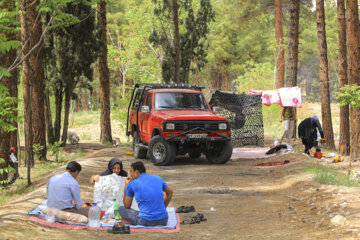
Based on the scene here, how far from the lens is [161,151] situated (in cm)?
1447

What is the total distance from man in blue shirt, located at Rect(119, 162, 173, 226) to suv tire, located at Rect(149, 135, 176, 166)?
21.2 feet

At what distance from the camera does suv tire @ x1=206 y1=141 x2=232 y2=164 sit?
14.9 metres

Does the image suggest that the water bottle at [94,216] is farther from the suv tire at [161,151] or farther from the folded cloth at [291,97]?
the folded cloth at [291,97]

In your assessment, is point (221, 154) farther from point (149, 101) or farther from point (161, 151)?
point (149, 101)

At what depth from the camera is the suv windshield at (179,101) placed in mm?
15312

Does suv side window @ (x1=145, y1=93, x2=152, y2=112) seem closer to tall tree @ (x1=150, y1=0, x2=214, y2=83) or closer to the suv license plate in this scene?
the suv license plate

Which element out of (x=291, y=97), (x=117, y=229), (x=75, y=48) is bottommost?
(x=117, y=229)

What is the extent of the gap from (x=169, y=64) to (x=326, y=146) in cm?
975

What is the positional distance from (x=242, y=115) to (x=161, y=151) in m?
5.73

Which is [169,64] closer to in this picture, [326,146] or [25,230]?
[326,146]

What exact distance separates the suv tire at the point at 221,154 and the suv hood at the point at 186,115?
2.89ft

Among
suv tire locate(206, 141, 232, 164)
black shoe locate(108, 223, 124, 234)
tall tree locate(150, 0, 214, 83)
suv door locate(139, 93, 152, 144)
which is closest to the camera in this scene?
black shoe locate(108, 223, 124, 234)

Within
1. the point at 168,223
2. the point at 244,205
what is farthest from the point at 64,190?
the point at 244,205

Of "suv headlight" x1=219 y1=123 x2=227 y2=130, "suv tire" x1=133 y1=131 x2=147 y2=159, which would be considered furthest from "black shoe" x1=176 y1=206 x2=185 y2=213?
"suv tire" x1=133 y1=131 x2=147 y2=159
